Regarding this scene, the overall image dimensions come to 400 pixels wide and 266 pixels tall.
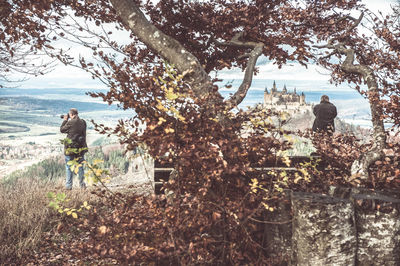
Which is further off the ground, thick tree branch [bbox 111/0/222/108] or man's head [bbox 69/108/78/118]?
thick tree branch [bbox 111/0/222/108]

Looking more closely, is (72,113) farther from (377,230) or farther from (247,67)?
(377,230)

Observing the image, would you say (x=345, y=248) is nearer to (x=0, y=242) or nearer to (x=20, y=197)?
(x=0, y=242)

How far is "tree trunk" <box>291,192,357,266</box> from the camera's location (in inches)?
107

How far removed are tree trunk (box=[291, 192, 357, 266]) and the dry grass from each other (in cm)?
394

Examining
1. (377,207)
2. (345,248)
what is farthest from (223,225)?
(377,207)

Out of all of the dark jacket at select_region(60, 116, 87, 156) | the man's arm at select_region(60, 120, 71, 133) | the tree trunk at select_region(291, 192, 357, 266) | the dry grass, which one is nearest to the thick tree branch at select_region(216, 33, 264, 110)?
the tree trunk at select_region(291, 192, 357, 266)

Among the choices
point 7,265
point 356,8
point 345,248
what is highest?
point 356,8

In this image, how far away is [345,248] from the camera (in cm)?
278

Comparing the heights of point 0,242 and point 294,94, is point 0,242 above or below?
below

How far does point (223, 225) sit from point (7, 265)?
3.24m

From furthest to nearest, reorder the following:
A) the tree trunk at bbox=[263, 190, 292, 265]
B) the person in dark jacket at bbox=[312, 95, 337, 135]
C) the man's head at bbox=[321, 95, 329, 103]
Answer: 1. the man's head at bbox=[321, 95, 329, 103]
2. the person in dark jacket at bbox=[312, 95, 337, 135]
3. the tree trunk at bbox=[263, 190, 292, 265]

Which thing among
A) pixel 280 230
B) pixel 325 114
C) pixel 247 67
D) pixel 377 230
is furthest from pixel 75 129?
pixel 377 230

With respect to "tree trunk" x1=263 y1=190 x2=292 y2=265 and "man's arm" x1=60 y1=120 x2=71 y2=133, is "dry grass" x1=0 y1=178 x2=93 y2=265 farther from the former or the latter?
"tree trunk" x1=263 y1=190 x2=292 y2=265

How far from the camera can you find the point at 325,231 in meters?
2.72
